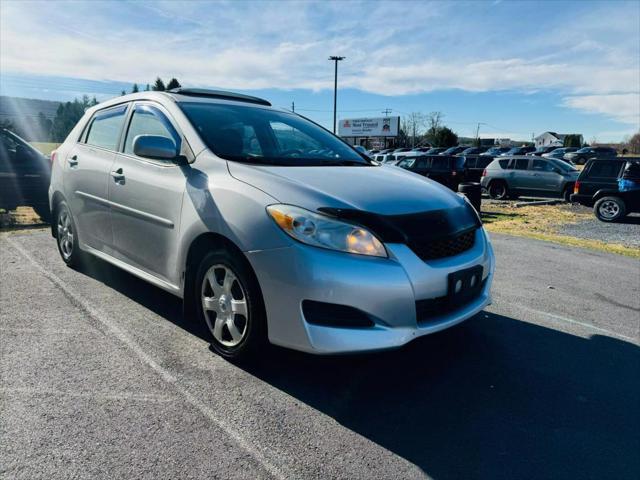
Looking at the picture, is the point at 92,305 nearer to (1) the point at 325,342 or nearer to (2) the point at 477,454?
(1) the point at 325,342

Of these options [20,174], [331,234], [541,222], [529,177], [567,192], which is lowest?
[541,222]

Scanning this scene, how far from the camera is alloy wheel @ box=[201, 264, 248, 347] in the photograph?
2.91 meters

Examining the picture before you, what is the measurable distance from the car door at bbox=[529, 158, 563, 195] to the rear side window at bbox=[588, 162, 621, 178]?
3415mm

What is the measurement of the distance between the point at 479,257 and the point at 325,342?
4.13 ft

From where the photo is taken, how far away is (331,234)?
2.60m

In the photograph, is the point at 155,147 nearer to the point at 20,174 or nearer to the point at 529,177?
the point at 20,174

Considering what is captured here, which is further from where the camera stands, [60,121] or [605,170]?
[60,121]

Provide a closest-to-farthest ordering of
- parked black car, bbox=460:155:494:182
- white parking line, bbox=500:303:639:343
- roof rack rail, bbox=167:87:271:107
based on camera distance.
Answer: white parking line, bbox=500:303:639:343 → roof rack rail, bbox=167:87:271:107 → parked black car, bbox=460:155:494:182

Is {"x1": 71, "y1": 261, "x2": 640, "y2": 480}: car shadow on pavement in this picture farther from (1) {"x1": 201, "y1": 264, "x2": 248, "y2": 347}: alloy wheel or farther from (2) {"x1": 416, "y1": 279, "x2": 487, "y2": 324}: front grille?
(2) {"x1": 416, "y1": 279, "x2": 487, "y2": 324}: front grille

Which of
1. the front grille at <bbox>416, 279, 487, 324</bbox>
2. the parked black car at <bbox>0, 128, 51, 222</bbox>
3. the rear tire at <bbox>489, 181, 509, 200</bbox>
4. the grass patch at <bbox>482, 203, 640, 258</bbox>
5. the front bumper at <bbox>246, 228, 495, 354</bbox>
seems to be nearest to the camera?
the front bumper at <bbox>246, 228, 495, 354</bbox>

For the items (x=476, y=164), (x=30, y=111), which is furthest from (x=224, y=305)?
(x=30, y=111)

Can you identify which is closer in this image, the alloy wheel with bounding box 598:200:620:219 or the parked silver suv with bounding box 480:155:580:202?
the alloy wheel with bounding box 598:200:620:219

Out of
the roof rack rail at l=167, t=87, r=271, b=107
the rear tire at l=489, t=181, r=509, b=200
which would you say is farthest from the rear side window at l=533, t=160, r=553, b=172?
the roof rack rail at l=167, t=87, r=271, b=107

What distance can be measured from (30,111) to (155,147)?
85975 mm
